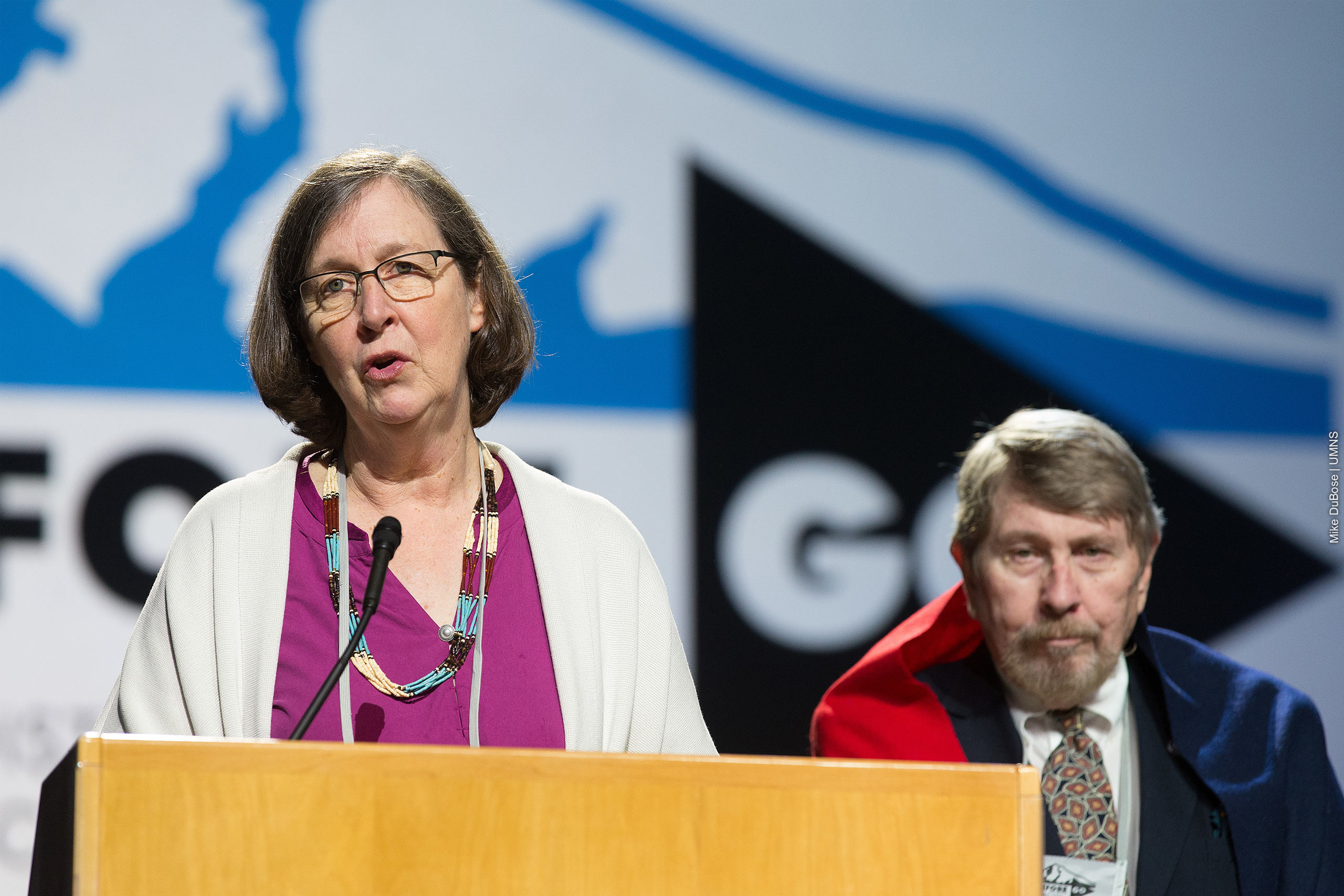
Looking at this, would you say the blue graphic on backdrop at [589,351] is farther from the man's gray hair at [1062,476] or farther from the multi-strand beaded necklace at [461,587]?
the multi-strand beaded necklace at [461,587]

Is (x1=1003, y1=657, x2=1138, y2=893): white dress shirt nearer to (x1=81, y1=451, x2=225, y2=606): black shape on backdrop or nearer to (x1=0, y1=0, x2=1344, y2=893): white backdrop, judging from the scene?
(x1=0, y1=0, x2=1344, y2=893): white backdrop

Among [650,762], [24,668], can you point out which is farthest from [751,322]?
[650,762]

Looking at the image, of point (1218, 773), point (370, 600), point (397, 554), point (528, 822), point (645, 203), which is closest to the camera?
point (528, 822)

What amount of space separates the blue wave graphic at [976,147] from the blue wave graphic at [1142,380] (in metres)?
0.19

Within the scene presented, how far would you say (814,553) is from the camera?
121 inches

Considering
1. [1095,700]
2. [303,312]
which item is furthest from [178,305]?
[1095,700]

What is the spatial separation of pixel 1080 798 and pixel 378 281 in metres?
1.45

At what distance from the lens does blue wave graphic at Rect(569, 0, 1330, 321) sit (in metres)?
3.07

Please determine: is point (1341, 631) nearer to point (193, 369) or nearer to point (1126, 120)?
point (1126, 120)

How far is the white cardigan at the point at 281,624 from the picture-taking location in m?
1.58

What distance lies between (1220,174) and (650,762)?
2.70 m

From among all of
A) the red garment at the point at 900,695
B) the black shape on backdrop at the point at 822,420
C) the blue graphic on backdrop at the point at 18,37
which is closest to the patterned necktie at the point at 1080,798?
the red garment at the point at 900,695

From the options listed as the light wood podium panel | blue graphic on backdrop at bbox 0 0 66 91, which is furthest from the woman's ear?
blue graphic on backdrop at bbox 0 0 66 91

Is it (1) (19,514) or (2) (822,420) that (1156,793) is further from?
(1) (19,514)
